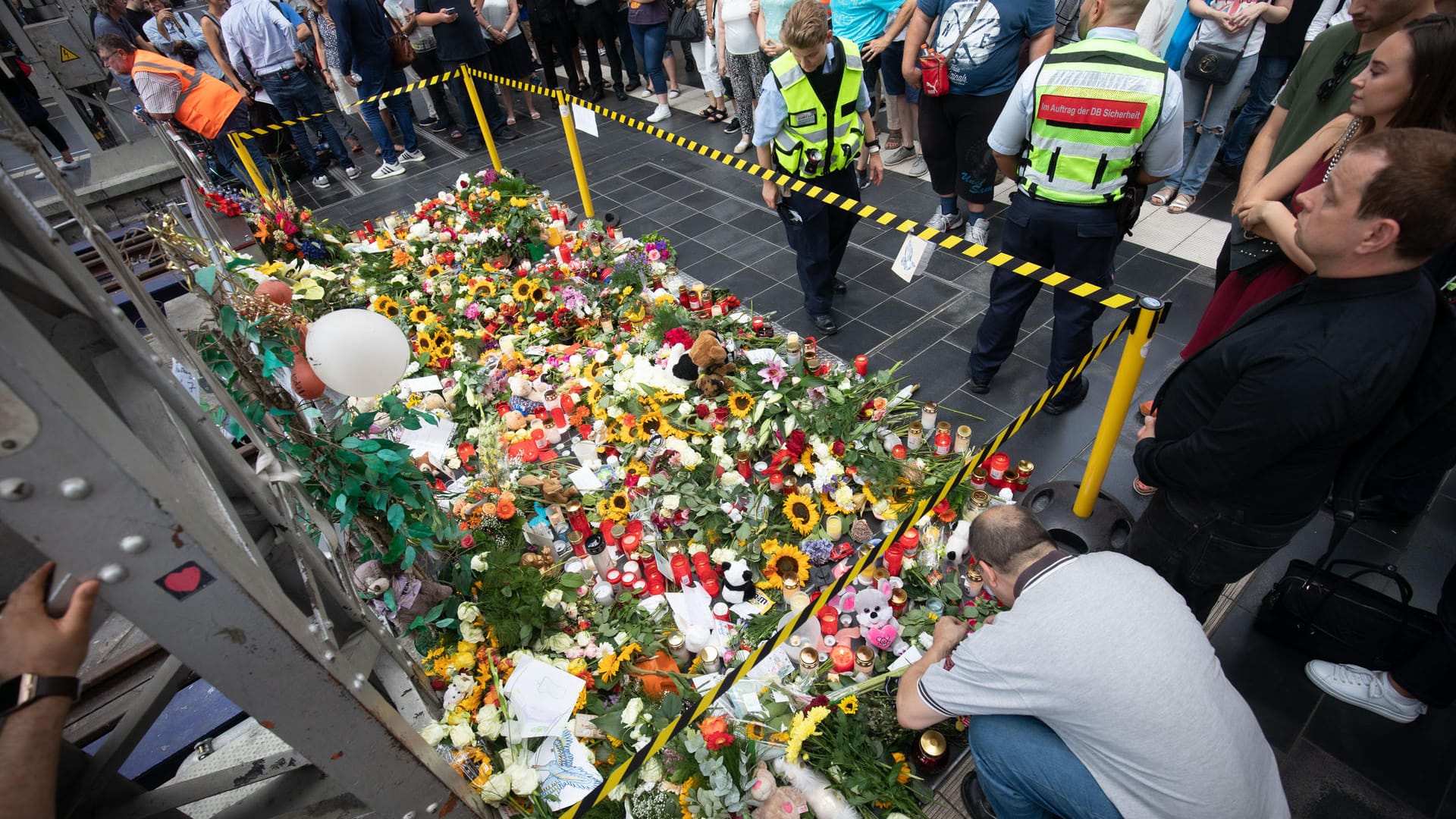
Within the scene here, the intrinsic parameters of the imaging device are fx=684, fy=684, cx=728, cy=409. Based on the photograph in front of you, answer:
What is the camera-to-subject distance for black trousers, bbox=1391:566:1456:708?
2.40m

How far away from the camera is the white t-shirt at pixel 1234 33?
4922 millimetres

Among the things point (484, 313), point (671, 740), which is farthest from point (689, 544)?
point (484, 313)

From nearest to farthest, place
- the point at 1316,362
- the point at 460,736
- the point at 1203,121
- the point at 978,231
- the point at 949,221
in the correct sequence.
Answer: the point at 1316,362 < the point at 460,736 < the point at 1203,121 < the point at 978,231 < the point at 949,221

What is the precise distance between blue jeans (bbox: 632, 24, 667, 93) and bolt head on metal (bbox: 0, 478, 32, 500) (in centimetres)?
853

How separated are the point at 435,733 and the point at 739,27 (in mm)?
6298

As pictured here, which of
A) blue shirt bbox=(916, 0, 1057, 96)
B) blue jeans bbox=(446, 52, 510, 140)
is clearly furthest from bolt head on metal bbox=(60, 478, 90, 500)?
blue jeans bbox=(446, 52, 510, 140)

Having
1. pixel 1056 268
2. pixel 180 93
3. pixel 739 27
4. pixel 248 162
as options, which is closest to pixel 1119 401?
pixel 1056 268

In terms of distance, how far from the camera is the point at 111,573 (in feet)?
4.00

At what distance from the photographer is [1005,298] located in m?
3.86

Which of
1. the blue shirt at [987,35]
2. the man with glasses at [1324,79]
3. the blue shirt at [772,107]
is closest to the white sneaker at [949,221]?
the blue shirt at [987,35]

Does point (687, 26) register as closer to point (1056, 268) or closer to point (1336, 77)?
point (1056, 268)

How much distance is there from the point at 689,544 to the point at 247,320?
2200 millimetres

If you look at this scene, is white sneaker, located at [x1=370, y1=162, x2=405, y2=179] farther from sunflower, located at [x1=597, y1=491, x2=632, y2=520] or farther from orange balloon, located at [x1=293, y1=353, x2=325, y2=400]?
sunflower, located at [x1=597, y1=491, x2=632, y2=520]

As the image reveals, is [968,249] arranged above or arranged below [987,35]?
below
